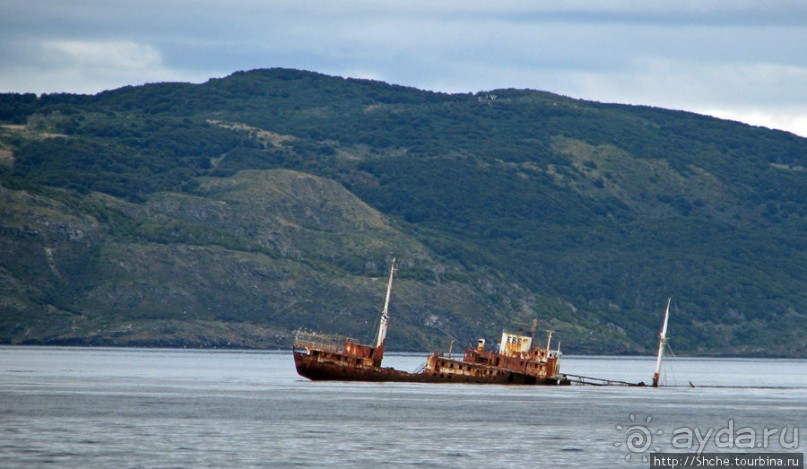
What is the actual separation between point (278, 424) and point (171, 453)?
1982 cm

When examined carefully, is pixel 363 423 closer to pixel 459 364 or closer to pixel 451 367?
pixel 459 364

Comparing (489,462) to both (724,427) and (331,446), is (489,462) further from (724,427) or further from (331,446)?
(724,427)

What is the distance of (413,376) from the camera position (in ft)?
494

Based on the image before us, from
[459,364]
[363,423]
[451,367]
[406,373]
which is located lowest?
[363,423]

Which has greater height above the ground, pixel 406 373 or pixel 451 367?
pixel 451 367

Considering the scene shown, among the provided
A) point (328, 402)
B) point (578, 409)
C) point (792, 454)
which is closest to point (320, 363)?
Result: point (328, 402)

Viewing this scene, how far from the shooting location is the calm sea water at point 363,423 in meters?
80.8

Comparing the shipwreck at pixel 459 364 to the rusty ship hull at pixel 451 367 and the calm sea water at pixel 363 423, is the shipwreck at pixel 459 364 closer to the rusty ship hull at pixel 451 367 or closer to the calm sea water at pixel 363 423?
the rusty ship hull at pixel 451 367

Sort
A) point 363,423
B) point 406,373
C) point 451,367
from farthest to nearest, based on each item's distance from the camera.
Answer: point 451,367 < point 406,373 < point 363,423

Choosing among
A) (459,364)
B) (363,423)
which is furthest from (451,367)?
(363,423)

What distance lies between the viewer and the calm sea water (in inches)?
3179

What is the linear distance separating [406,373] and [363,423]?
152 feet

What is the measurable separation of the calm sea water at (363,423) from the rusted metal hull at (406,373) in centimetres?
131

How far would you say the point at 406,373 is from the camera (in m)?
149
